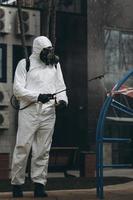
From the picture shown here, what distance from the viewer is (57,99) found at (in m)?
7.30

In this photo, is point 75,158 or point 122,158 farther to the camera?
point 122,158

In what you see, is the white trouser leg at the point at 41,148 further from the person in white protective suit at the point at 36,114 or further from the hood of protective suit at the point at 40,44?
the hood of protective suit at the point at 40,44

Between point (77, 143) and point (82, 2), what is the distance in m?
5.23

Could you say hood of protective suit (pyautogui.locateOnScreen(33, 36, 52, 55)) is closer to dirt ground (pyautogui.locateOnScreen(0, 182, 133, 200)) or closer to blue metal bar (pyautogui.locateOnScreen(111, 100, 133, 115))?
blue metal bar (pyautogui.locateOnScreen(111, 100, 133, 115))

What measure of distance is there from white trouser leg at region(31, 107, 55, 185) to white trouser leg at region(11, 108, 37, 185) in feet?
0.36

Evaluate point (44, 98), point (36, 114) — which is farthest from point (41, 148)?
point (44, 98)

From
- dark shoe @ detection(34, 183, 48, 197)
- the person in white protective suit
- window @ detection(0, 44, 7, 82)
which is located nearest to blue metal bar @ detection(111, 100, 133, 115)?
the person in white protective suit

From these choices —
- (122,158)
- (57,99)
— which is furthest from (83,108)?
(57,99)

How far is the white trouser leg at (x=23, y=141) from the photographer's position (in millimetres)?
7184

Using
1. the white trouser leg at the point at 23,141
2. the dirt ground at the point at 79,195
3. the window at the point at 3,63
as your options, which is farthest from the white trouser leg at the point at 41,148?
the window at the point at 3,63

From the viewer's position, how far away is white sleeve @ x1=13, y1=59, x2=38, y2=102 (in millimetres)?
7086

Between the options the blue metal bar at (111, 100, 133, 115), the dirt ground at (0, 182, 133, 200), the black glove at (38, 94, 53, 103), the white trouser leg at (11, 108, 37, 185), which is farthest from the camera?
the blue metal bar at (111, 100, 133, 115)

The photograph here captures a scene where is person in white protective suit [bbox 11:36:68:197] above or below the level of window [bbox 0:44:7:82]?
below

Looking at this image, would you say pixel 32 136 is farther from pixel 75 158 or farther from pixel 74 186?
pixel 75 158
